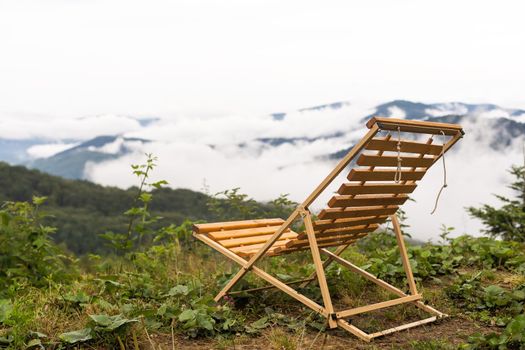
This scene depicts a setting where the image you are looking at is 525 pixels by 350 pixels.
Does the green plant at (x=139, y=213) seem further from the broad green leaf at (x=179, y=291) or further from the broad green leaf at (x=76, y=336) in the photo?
the broad green leaf at (x=76, y=336)

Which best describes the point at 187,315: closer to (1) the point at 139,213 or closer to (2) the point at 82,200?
(1) the point at 139,213

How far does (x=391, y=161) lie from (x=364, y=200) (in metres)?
0.34

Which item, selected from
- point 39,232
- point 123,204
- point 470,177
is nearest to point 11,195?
point 123,204

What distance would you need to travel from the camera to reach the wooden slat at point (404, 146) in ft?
11.0

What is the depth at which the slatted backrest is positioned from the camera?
11.2 ft

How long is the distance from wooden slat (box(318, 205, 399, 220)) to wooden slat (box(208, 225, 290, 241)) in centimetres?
112

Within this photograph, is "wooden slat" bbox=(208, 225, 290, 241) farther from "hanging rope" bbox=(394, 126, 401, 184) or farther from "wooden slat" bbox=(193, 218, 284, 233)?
"hanging rope" bbox=(394, 126, 401, 184)

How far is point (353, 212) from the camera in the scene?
12.6 ft

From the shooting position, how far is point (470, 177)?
5787 inches

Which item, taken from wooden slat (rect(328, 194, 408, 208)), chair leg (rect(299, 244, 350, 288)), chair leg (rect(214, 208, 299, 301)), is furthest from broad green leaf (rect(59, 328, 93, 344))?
chair leg (rect(299, 244, 350, 288))

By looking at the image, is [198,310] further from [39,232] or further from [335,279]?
[39,232]

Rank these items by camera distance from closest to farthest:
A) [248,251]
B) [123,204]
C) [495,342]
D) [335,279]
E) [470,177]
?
1. [495,342]
2. [248,251]
3. [335,279]
4. [123,204]
5. [470,177]

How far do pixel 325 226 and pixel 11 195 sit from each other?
86.7 meters

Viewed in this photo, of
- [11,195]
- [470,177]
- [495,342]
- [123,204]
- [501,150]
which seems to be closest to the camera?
[495,342]
